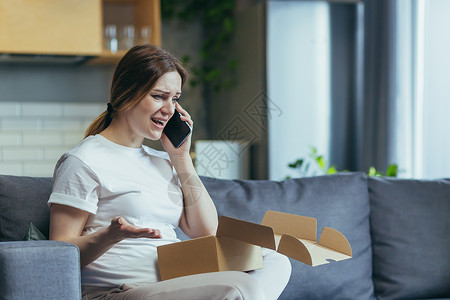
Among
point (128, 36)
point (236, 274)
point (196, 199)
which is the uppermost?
point (128, 36)

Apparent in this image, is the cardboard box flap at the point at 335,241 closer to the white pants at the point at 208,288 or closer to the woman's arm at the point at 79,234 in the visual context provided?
the white pants at the point at 208,288

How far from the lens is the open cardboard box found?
1642 millimetres

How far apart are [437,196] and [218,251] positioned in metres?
1.10

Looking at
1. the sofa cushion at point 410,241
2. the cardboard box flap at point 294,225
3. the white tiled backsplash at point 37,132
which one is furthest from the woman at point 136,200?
the white tiled backsplash at point 37,132

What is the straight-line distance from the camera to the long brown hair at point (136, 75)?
1.88 m

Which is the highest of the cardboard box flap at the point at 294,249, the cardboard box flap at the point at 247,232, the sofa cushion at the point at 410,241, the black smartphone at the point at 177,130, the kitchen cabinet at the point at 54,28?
the kitchen cabinet at the point at 54,28

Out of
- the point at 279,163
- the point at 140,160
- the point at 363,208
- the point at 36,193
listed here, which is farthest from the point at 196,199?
the point at 279,163

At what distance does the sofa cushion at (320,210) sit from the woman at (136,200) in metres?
0.23

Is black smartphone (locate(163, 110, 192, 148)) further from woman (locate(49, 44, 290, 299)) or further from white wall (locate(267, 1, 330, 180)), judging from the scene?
white wall (locate(267, 1, 330, 180))

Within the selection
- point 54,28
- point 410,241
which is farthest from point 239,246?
point 54,28

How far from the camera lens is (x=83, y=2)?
385 centimetres

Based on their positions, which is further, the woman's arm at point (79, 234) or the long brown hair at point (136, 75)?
the long brown hair at point (136, 75)

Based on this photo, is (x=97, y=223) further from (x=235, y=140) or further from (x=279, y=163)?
(x=235, y=140)

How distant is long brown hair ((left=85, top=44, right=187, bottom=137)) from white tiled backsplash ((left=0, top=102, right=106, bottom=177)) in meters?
2.38
